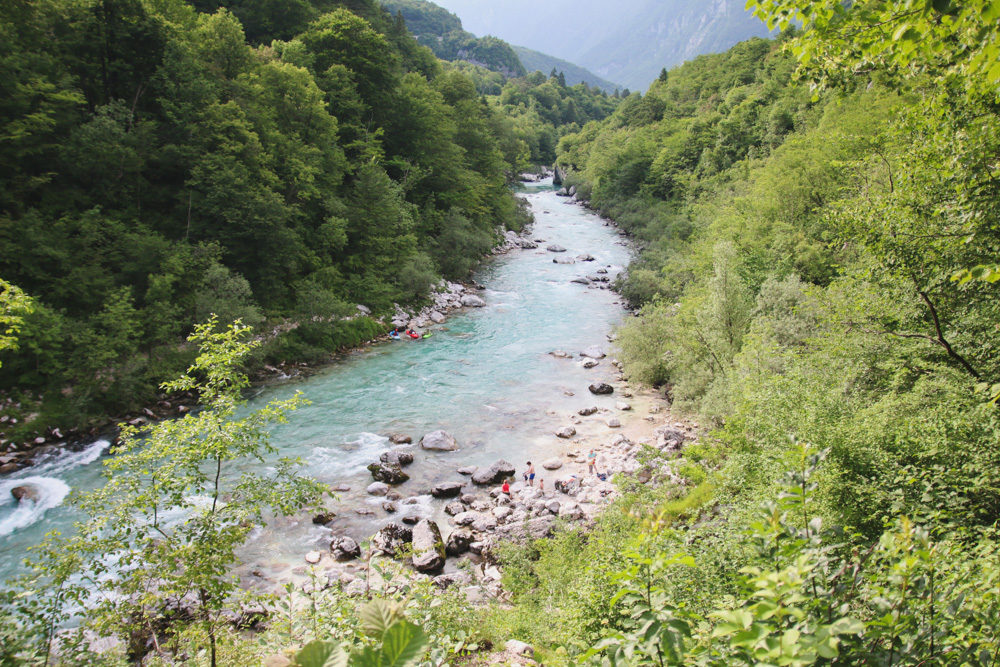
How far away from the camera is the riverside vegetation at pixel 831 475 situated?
247 centimetres

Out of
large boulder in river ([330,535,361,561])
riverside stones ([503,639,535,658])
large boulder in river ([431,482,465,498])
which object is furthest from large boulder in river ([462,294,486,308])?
riverside stones ([503,639,535,658])

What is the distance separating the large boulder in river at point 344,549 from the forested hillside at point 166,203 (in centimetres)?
1078

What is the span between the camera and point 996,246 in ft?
20.0

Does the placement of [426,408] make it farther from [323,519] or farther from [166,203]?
[166,203]

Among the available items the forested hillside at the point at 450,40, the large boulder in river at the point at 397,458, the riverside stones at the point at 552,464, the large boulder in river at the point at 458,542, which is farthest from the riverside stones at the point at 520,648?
the forested hillside at the point at 450,40

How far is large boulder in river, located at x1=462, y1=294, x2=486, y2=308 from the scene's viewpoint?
3269 cm

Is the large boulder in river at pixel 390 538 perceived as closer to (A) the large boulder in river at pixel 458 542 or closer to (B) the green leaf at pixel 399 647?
(A) the large boulder in river at pixel 458 542

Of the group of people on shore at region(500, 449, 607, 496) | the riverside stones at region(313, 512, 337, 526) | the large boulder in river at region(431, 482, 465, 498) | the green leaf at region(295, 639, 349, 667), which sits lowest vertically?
the riverside stones at region(313, 512, 337, 526)

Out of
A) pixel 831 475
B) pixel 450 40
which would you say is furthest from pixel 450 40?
pixel 831 475

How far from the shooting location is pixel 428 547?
41.9ft

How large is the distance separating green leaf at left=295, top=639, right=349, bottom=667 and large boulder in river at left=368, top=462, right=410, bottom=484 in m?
14.7

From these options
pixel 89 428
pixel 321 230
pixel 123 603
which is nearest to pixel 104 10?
pixel 321 230

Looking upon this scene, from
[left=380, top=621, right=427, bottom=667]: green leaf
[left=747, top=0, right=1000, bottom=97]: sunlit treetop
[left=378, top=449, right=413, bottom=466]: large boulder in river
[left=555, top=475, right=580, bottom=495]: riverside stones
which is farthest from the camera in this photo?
[left=378, top=449, right=413, bottom=466]: large boulder in river

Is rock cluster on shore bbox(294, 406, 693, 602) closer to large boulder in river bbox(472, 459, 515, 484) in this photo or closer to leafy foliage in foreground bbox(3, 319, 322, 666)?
large boulder in river bbox(472, 459, 515, 484)
